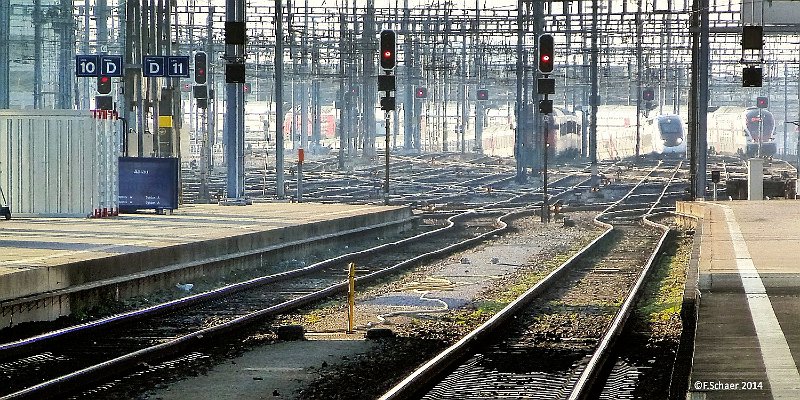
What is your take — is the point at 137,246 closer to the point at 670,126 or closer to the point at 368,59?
the point at 368,59

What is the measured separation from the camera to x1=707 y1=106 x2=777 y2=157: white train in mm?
93625

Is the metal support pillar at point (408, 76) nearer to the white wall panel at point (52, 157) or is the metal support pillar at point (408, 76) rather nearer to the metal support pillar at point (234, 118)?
the metal support pillar at point (234, 118)

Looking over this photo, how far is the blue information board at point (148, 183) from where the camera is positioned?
32312 millimetres

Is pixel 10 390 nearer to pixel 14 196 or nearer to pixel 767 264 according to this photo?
pixel 767 264

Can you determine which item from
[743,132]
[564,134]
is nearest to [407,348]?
[564,134]

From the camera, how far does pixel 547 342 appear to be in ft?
50.3

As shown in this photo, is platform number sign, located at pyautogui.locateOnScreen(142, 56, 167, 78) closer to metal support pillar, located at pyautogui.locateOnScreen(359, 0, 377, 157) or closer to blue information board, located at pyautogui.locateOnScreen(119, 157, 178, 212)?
blue information board, located at pyautogui.locateOnScreen(119, 157, 178, 212)

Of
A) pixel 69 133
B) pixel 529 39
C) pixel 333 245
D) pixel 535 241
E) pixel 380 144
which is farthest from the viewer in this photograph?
pixel 380 144

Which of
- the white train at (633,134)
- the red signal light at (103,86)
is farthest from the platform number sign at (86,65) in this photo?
the white train at (633,134)

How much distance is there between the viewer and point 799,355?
11.3 m

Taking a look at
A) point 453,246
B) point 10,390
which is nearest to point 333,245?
point 453,246

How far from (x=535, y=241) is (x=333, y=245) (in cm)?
514

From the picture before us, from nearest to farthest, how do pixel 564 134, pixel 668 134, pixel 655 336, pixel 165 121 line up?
pixel 655 336 < pixel 165 121 < pixel 564 134 < pixel 668 134

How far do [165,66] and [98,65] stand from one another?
197cm
